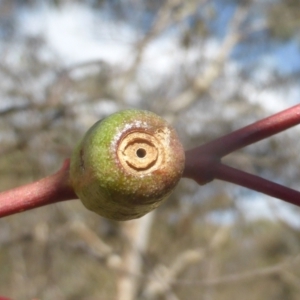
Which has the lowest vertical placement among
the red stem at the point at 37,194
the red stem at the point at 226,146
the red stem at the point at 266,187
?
the red stem at the point at 37,194

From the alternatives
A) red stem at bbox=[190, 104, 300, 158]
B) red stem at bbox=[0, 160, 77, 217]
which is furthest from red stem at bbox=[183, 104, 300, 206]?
red stem at bbox=[0, 160, 77, 217]

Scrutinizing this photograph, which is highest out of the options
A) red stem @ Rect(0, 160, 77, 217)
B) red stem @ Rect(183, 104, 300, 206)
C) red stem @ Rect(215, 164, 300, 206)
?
red stem @ Rect(183, 104, 300, 206)

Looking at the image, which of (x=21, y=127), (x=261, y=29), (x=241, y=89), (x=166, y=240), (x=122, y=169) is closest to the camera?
(x=122, y=169)

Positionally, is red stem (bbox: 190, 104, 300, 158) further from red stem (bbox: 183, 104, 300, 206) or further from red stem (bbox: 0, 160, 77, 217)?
red stem (bbox: 0, 160, 77, 217)

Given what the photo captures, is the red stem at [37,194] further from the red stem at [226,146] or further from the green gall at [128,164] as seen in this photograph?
the red stem at [226,146]

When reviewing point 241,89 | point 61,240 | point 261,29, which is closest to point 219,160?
point 61,240

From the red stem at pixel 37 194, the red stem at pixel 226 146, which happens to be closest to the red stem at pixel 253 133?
the red stem at pixel 226 146

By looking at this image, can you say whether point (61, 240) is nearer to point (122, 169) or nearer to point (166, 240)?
point (122, 169)
